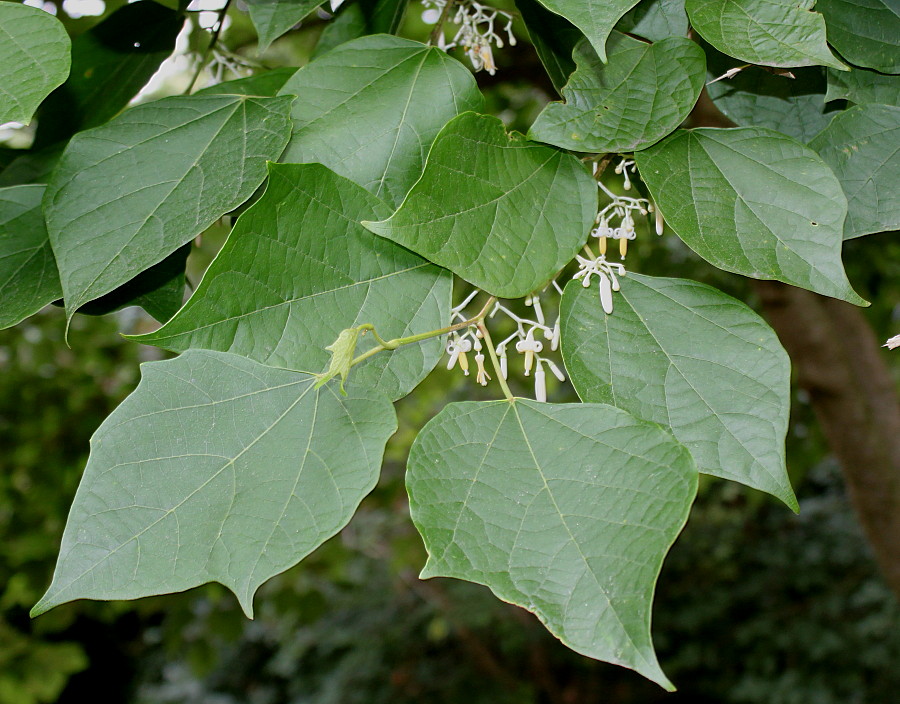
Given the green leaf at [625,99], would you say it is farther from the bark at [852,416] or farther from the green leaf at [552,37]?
the bark at [852,416]

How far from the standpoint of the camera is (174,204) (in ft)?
1.84

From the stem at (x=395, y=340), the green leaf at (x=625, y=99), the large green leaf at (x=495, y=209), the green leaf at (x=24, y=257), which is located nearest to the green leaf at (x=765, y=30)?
the green leaf at (x=625, y=99)

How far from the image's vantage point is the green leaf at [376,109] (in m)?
0.58

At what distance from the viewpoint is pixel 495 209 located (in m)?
0.53

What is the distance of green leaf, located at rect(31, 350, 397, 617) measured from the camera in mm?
467

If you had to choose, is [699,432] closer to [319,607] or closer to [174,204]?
[174,204]

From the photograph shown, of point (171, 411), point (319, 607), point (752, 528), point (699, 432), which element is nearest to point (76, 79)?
point (171, 411)

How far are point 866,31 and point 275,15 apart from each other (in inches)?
17.6

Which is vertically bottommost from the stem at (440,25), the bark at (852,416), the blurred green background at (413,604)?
the blurred green background at (413,604)

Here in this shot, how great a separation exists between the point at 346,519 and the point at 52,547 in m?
1.70

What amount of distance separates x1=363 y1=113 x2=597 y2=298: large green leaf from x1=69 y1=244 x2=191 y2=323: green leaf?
8.6 inches

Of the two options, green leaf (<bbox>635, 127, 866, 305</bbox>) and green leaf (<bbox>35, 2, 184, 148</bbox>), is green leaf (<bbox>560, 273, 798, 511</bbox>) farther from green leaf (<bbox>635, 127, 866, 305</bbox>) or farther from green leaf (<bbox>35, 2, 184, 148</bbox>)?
green leaf (<bbox>35, 2, 184, 148</bbox>)

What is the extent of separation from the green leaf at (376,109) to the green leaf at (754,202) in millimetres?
155

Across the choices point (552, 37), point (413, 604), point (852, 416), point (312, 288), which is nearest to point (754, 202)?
point (552, 37)
